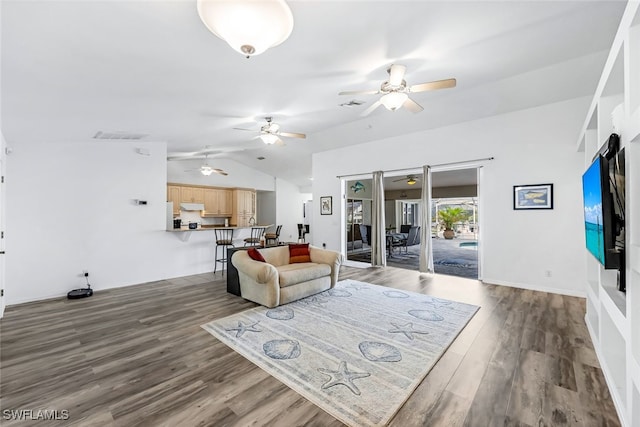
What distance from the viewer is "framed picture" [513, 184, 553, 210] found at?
4.57 meters

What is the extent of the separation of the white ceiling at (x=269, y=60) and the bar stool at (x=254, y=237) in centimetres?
297

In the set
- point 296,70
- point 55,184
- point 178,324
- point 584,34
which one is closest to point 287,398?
point 178,324

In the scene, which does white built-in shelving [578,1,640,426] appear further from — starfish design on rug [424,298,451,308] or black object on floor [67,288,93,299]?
black object on floor [67,288,93,299]

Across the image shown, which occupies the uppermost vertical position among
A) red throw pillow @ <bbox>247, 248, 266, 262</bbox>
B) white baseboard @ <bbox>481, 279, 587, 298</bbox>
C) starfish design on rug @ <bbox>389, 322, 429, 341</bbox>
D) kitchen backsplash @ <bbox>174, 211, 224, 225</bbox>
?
kitchen backsplash @ <bbox>174, 211, 224, 225</bbox>

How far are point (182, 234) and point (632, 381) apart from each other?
651 centimetres

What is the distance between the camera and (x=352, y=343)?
2791mm

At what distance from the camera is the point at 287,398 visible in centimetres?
198

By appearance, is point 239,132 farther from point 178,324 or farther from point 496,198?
point 496,198

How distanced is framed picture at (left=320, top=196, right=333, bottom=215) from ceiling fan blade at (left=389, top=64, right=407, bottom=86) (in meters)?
4.73

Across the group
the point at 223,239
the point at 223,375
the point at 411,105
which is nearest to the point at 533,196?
the point at 411,105

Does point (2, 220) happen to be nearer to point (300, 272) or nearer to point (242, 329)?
point (242, 329)

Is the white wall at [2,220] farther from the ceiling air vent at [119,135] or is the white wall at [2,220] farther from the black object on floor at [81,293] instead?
the ceiling air vent at [119,135]

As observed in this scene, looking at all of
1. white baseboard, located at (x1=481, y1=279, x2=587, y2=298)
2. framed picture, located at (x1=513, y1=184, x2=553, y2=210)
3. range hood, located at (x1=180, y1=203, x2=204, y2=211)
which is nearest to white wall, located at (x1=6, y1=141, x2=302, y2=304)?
range hood, located at (x1=180, y1=203, x2=204, y2=211)

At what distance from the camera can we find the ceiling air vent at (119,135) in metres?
4.40
